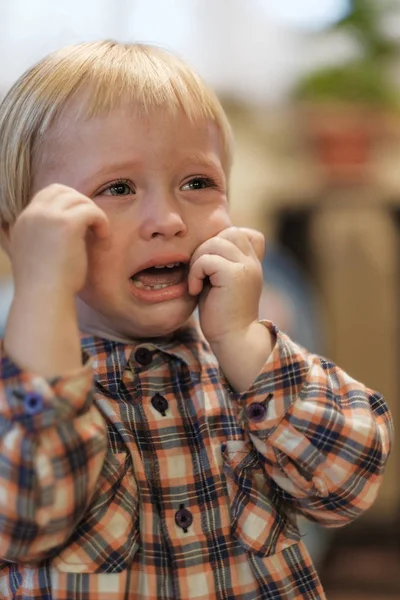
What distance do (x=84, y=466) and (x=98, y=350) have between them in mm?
171

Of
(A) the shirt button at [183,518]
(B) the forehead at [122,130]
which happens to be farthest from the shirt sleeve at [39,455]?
(B) the forehead at [122,130]

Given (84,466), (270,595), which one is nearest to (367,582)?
(270,595)

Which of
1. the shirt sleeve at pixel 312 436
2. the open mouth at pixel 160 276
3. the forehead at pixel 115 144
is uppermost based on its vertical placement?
the forehead at pixel 115 144

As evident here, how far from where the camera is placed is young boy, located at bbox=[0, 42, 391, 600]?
2.39 ft

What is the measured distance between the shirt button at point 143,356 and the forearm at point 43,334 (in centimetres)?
13

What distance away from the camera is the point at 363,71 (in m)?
2.57

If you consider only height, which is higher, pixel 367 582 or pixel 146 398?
pixel 146 398

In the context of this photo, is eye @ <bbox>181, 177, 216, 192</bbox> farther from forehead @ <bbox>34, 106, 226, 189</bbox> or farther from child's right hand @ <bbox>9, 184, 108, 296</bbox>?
child's right hand @ <bbox>9, 184, 108, 296</bbox>

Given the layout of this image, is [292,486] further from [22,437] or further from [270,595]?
[22,437]

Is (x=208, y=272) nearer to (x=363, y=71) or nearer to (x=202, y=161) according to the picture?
(x=202, y=161)

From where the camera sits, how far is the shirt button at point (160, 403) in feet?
2.67

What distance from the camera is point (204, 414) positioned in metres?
0.82

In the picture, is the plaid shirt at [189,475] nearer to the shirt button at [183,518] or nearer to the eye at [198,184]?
the shirt button at [183,518]

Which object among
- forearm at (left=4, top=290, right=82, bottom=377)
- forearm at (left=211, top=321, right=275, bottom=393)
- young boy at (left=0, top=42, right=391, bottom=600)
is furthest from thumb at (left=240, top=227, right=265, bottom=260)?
forearm at (left=4, top=290, right=82, bottom=377)
